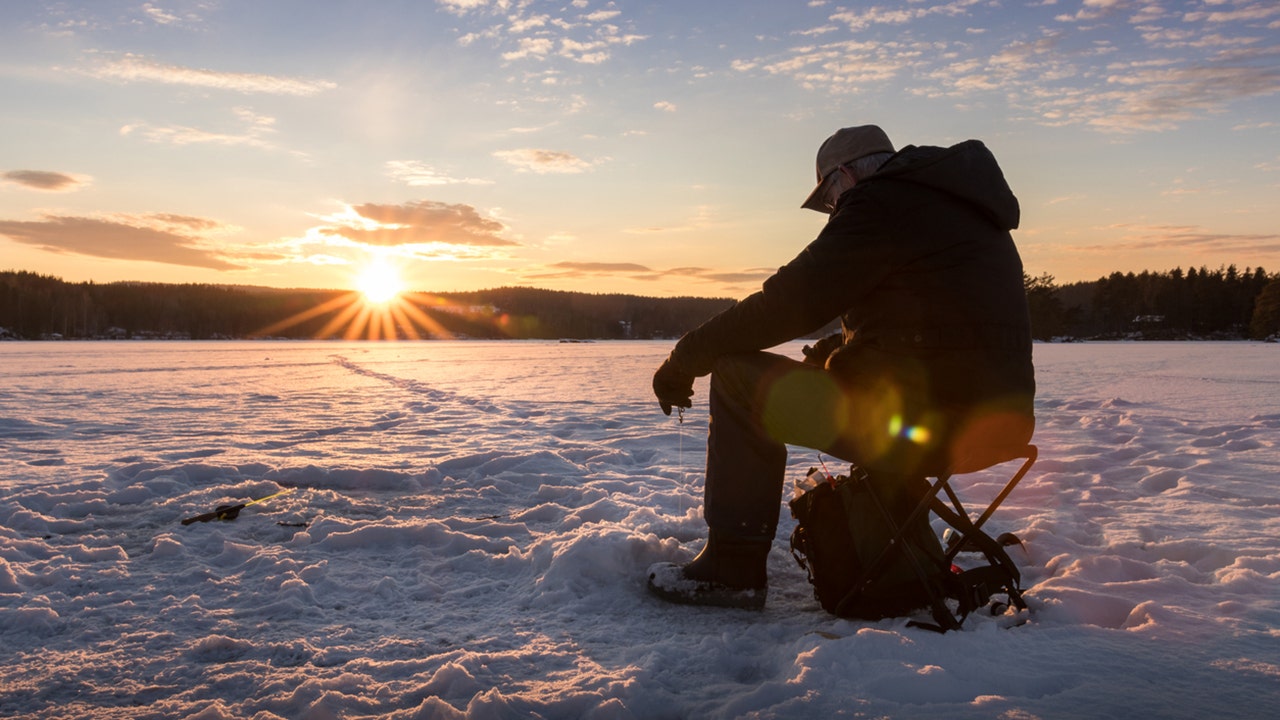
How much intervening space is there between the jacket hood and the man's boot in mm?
1393

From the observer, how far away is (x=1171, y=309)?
8188 centimetres

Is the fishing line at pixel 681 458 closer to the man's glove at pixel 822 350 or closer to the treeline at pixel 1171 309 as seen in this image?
the man's glove at pixel 822 350

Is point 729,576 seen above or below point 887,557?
below

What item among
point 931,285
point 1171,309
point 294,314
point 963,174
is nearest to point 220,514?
point 931,285

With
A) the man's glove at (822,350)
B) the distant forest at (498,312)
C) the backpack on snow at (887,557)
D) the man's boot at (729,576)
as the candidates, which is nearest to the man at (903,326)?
the backpack on snow at (887,557)

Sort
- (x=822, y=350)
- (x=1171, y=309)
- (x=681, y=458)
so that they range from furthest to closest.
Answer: (x=1171, y=309) → (x=681, y=458) → (x=822, y=350)

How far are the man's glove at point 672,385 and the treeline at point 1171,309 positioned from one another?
73.9 metres

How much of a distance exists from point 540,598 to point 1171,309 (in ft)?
333

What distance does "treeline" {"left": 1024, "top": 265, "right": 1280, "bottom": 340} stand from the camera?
227ft

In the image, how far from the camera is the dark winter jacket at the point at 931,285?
7.20ft

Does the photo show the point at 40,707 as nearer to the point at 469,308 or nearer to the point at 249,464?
the point at 249,464

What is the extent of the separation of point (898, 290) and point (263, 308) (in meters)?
133

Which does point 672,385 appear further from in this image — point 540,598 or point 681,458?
point 681,458

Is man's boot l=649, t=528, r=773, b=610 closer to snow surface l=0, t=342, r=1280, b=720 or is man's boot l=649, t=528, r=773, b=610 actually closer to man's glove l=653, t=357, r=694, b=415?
snow surface l=0, t=342, r=1280, b=720
